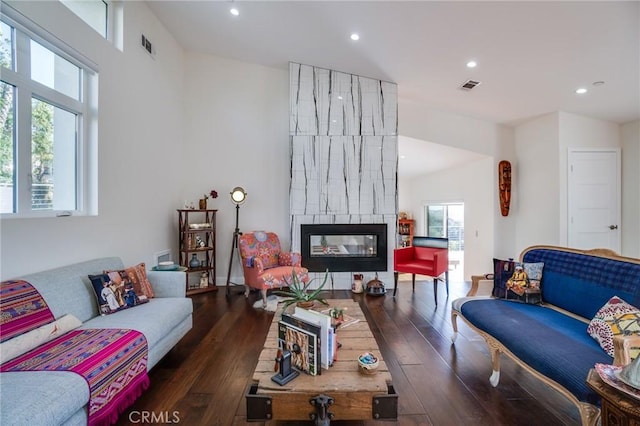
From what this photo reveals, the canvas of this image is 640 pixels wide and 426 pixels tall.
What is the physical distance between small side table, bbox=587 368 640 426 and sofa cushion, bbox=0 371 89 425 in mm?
2344

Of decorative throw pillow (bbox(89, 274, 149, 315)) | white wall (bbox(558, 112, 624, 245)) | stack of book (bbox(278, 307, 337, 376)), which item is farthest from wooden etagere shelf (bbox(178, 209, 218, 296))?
white wall (bbox(558, 112, 624, 245))

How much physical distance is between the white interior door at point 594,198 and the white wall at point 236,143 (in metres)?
4.42

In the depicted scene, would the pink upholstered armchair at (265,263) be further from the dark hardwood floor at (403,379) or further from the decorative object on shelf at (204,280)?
the decorative object on shelf at (204,280)

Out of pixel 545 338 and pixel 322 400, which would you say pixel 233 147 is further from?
pixel 545 338

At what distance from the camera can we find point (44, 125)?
8.07 feet

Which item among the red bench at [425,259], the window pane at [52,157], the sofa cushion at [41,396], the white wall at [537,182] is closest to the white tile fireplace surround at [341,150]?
the red bench at [425,259]

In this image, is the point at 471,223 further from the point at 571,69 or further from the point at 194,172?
the point at 194,172

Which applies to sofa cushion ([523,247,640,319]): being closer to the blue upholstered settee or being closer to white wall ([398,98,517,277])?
the blue upholstered settee

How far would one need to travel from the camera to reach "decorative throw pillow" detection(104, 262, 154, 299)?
249 cm

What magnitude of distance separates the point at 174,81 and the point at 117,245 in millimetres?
2738

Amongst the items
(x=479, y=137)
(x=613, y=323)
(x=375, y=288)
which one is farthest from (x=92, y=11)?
(x=479, y=137)

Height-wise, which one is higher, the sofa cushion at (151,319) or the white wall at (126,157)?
the white wall at (126,157)

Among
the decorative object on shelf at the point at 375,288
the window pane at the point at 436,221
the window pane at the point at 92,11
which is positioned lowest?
the decorative object on shelf at the point at 375,288

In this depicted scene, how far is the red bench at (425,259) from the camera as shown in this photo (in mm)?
4043
